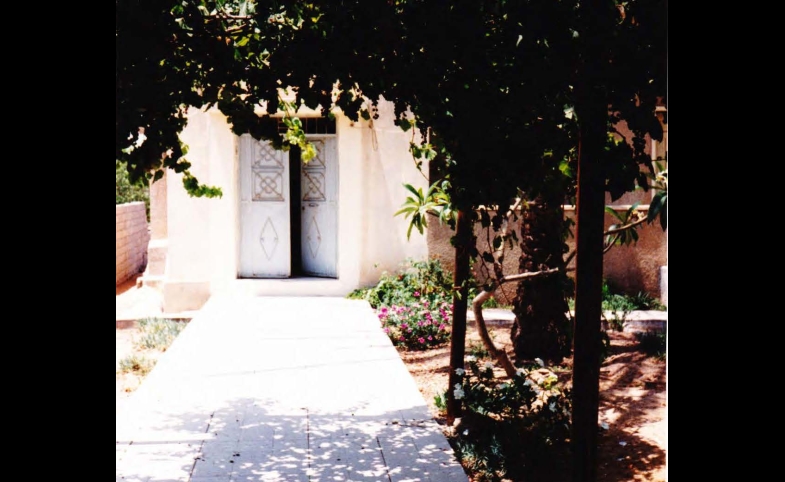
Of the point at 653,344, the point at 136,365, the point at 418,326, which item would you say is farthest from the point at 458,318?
the point at 136,365

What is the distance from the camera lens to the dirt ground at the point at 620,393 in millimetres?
5150

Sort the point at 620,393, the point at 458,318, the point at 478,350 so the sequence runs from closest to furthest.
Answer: the point at 458,318, the point at 620,393, the point at 478,350

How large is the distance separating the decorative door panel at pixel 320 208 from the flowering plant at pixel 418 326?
248 cm

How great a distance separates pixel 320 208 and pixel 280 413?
236 inches

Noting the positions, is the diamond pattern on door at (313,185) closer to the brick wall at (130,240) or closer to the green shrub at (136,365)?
the brick wall at (130,240)

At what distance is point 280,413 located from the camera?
5863 millimetres

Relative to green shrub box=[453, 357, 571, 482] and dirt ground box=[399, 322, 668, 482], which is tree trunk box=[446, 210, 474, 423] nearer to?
green shrub box=[453, 357, 571, 482]

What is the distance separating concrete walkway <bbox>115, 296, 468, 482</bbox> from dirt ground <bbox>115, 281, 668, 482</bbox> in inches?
14.6

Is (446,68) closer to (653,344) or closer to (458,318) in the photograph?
(458,318)

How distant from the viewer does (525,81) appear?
11.4 ft

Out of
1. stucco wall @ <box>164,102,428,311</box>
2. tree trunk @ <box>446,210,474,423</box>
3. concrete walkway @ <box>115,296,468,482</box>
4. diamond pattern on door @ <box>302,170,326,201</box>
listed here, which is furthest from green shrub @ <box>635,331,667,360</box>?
diamond pattern on door @ <box>302,170,326,201</box>

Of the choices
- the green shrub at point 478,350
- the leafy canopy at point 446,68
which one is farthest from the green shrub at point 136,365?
the leafy canopy at point 446,68
